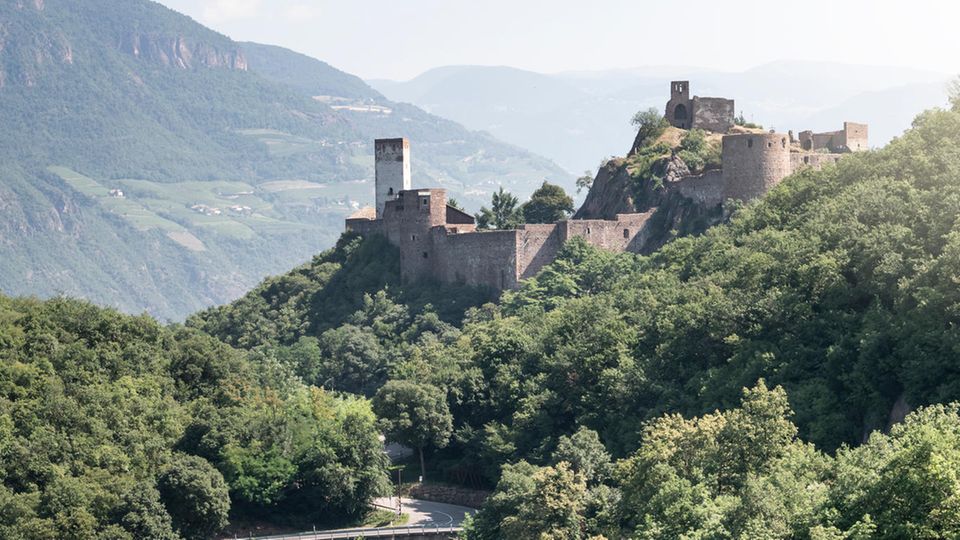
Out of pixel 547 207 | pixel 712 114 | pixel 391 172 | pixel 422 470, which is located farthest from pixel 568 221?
pixel 422 470

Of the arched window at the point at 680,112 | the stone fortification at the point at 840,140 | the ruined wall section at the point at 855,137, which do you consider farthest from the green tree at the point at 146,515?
the ruined wall section at the point at 855,137

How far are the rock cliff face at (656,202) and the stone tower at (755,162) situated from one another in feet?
5.80

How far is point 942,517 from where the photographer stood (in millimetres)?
41062

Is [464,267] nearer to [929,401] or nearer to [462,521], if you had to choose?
[462,521]

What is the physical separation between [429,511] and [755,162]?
26.2 m

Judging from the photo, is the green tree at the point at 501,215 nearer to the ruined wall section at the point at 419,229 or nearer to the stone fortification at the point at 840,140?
the ruined wall section at the point at 419,229

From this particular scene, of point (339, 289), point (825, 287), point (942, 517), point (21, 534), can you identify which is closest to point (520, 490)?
point (825, 287)

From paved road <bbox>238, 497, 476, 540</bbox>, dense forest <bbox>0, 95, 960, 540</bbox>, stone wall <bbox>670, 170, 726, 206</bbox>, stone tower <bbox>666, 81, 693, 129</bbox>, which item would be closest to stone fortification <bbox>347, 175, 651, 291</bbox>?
dense forest <bbox>0, 95, 960, 540</bbox>

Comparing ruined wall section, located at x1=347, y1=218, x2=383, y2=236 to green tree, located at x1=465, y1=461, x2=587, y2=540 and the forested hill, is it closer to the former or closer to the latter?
the forested hill

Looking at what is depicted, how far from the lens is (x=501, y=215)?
10644 cm

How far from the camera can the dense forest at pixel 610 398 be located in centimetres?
5128

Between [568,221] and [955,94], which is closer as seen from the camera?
[955,94]

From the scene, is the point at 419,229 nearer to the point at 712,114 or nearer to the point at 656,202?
the point at 656,202

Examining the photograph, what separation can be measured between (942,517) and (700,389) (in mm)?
23602
